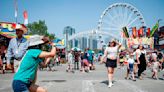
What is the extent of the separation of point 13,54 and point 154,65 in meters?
8.97

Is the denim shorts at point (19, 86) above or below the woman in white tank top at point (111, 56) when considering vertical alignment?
below

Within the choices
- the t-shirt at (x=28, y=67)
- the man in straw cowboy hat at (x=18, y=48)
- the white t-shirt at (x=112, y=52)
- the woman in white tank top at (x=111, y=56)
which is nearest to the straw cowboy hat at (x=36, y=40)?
the t-shirt at (x=28, y=67)

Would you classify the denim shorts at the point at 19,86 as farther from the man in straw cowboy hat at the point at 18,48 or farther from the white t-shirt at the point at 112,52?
the white t-shirt at the point at 112,52

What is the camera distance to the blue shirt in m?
6.48

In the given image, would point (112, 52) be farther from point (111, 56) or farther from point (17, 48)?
point (17, 48)

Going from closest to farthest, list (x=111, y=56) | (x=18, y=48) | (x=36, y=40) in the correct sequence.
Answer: (x=36, y=40), (x=18, y=48), (x=111, y=56)

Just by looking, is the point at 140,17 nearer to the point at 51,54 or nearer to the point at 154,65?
the point at 154,65

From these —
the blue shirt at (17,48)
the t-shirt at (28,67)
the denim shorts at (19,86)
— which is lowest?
the denim shorts at (19,86)

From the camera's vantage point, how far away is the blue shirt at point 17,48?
648cm

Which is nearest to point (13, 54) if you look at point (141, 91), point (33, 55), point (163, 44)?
point (33, 55)

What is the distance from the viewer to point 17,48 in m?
6.48

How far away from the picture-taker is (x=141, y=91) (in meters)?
9.23

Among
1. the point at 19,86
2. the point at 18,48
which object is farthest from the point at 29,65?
the point at 18,48

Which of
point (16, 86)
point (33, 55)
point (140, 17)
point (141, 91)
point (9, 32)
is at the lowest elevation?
point (141, 91)
